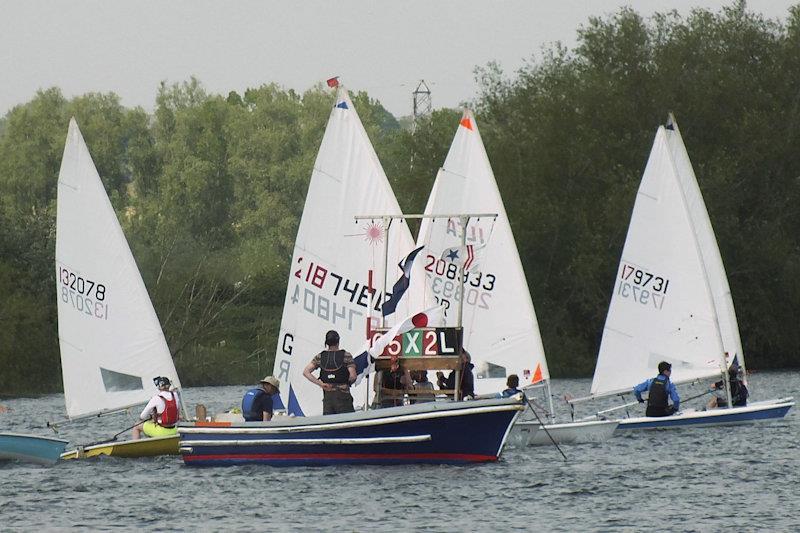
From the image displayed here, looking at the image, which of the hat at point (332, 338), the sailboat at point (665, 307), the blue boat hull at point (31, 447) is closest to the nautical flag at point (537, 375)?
the sailboat at point (665, 307)

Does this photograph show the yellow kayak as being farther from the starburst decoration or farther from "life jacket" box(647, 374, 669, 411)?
"life jacket" box(647, 374, 669, 411)

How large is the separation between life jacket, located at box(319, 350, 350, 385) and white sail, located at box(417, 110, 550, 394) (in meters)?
7.17

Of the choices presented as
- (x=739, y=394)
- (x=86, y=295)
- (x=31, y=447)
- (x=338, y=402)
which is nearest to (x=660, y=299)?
(x=739, y=394)

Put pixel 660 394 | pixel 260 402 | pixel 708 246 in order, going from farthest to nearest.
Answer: pixel 708 246 < pixel 660 394 < pixel 260 402

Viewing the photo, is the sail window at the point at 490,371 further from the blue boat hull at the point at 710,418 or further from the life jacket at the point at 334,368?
the life jacket at the point at 334,368

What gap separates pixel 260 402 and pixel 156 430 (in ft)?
10.0

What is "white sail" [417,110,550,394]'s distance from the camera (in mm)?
33312

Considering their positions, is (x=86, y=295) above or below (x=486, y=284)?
below

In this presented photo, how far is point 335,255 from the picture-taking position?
28859mm

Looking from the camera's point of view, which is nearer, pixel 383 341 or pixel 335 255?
pixel 383 341

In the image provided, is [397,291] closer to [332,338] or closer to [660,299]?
[332,338]

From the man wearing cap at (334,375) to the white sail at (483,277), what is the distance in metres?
7.02

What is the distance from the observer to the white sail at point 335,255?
94.1ft

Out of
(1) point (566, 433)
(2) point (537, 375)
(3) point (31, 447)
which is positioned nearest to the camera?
(3) point (31, 447)
